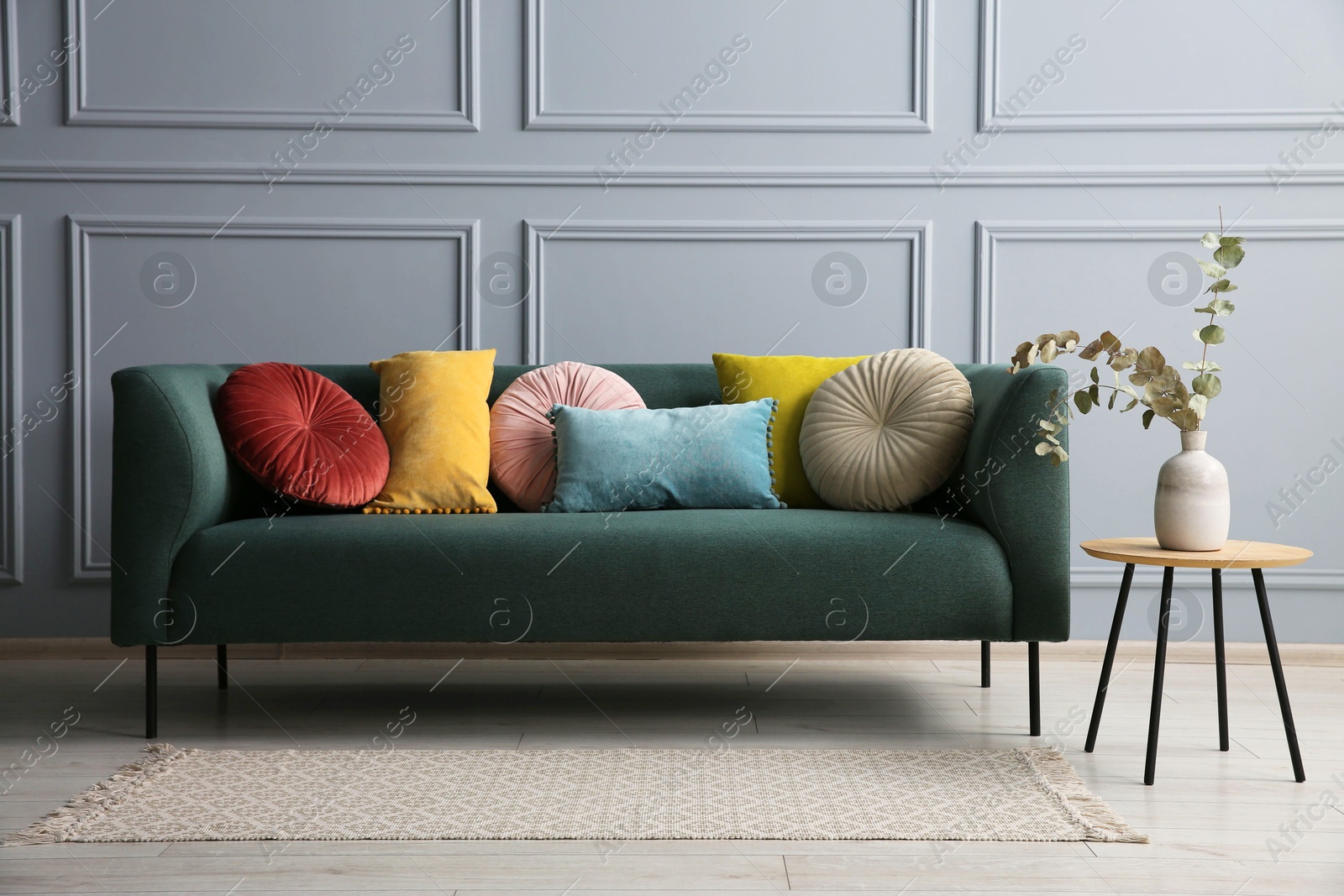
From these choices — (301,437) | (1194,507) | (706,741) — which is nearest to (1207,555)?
(1194,507)

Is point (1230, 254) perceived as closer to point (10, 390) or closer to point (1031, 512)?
point (1031, 512)

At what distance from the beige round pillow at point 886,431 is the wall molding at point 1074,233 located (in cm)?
67

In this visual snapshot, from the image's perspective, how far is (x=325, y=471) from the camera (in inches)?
91.4

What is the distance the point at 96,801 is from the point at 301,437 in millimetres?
870

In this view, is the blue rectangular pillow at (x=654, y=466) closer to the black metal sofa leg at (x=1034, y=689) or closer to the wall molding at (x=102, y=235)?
the black metal sofa leg at (x=1034, y=689)

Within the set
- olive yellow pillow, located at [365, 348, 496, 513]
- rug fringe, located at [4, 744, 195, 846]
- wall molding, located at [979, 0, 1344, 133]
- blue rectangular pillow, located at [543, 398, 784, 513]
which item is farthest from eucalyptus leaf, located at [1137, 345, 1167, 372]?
rug fringe, located at [4, 744, 195, 846]

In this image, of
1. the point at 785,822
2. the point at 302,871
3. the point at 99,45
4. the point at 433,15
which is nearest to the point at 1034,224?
the point at 433,15

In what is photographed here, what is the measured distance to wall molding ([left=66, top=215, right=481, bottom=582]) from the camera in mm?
3016

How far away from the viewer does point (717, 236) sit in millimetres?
3064

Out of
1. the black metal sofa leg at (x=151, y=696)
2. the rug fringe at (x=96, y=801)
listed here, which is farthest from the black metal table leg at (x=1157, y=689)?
the black metal sofa leg at (x=151, y=696)

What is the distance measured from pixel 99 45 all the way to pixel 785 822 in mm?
2891

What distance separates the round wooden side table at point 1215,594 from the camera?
187 centimetres

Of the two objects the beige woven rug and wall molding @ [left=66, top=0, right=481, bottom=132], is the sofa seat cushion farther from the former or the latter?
wall molding @ [left=66, top=0, right=481, bottom=132]

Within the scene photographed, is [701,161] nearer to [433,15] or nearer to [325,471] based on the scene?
[433,15]
